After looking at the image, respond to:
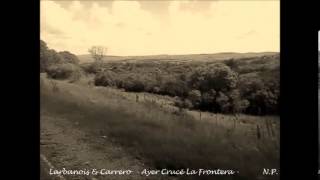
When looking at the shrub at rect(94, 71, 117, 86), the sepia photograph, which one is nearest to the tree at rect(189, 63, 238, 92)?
the sepia photograph

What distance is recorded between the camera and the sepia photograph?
3.88 meters

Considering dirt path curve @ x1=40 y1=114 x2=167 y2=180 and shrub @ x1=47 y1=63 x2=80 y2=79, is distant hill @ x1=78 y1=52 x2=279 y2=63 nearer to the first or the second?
shrub @ x1=47 y1=63 x2=80 y2=79

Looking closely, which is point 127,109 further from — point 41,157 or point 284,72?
point 284,72

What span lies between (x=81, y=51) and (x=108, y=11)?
42 cm

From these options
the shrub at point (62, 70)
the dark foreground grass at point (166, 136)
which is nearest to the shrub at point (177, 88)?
the dark foreground grass at point (166, 136)

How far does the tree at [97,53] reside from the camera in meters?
3.96

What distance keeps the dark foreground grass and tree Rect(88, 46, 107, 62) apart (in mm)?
293

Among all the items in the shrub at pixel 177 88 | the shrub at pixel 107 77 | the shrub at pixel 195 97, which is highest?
the shrub at pixel 107 77

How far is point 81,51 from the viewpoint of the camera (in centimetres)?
394

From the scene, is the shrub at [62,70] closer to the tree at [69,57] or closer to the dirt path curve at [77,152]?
the tree at [69,57]

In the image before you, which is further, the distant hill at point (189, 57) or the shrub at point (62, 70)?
the distant hill at point (189, 57)

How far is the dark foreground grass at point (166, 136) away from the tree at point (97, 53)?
293 mm

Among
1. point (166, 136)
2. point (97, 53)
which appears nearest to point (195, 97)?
point (166, 136)
